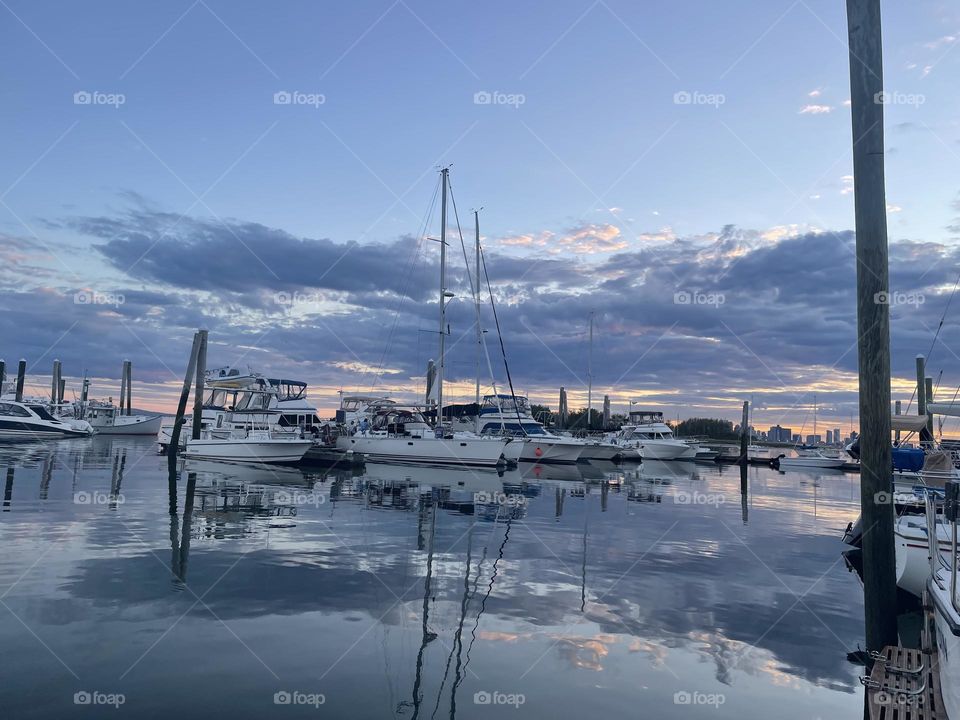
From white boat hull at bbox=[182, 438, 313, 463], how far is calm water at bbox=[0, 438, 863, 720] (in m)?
15.4

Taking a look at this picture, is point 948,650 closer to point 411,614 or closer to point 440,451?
point 411,614

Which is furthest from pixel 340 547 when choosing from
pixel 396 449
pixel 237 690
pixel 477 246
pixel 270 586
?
pixel 477 246

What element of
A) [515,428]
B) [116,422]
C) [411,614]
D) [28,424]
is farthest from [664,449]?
[116,422]

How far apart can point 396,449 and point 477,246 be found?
16277 mm

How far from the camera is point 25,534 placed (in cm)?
1426

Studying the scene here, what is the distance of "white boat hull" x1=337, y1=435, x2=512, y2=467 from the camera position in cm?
3959

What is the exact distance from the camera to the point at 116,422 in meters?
93.6

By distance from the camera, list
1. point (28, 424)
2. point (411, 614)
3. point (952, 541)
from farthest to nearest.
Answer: point (28, 424), point (411, 614), point (952, 541)

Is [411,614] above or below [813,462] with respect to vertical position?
above

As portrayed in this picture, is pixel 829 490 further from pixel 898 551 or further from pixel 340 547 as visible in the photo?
pixel 340 547

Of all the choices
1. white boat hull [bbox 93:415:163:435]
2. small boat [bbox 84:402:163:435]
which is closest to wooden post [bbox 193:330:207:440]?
white boat hull [bbox 93:415:163:435]

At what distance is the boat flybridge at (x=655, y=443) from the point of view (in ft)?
201

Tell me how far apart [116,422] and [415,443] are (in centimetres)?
7065

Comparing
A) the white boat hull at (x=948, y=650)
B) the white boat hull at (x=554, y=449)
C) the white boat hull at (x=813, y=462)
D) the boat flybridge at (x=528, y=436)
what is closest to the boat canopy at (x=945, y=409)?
the white boat hull at (x=948, y=650)
